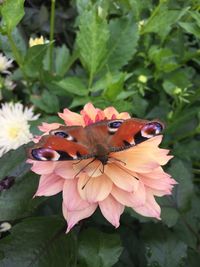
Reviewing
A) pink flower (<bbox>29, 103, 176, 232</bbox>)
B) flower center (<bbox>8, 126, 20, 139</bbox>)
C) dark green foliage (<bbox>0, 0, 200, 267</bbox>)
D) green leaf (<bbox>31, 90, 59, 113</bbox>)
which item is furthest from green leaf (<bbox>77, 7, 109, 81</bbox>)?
pink flower (<bbox>29, 103, 176, 232</bbox>)

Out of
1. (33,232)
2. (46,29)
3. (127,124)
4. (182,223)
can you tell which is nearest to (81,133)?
(127,124)

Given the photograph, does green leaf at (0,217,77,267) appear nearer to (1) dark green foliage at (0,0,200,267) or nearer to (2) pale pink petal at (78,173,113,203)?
(1) dark green foliage at (0,0,200,267)

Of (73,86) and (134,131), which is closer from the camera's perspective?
(134,131)

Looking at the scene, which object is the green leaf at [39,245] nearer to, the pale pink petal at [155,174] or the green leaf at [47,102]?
the pale pink petal at [155,174]

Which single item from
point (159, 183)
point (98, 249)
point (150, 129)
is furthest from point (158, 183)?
point (98, 249)

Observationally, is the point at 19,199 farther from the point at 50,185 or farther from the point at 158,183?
the point at 158,183

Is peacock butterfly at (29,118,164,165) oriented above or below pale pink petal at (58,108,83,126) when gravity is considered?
above
